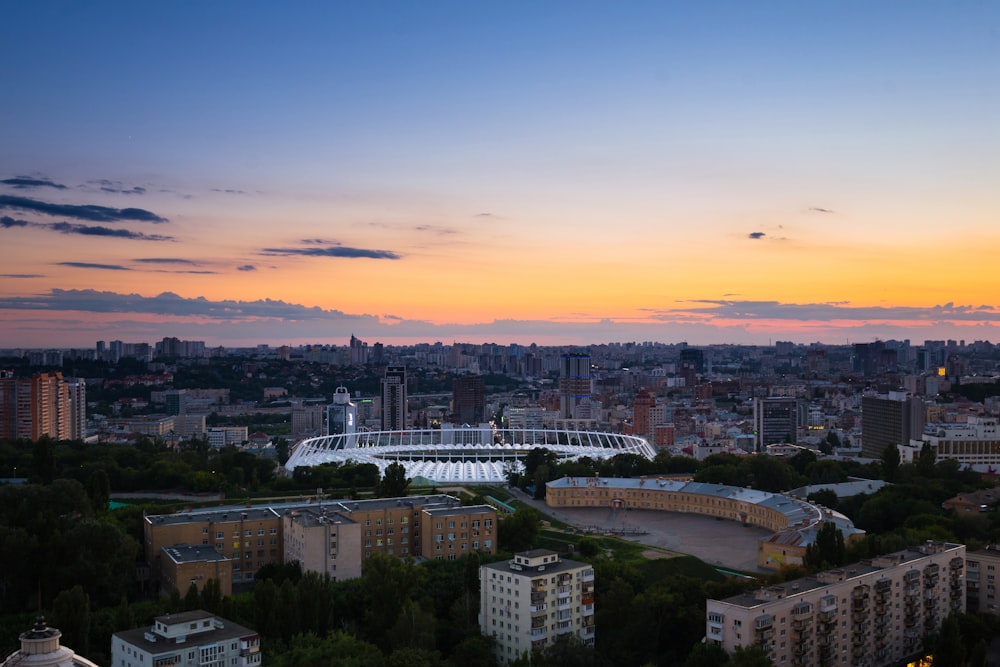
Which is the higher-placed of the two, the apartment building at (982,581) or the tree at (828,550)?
the tree at (828,550)

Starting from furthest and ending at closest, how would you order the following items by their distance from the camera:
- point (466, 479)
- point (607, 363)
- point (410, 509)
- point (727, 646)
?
point (607, 363), point (466, 479), point (410, 509), point (727, 646)

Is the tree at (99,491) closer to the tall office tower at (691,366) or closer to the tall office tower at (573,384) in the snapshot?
the tall office tower at (573,384)

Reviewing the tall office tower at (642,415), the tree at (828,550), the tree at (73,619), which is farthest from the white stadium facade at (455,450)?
the tall office tower at (642,415)

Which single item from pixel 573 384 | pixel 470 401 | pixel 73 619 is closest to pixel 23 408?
pixel 470 401

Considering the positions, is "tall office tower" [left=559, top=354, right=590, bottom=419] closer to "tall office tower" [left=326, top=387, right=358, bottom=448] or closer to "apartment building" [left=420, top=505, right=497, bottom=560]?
"tall office tower" [left=326, top=387, right=358, bottom=448]

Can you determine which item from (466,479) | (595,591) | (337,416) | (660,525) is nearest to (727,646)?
(595,591)

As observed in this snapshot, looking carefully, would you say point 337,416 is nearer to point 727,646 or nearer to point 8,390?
point 8,390
